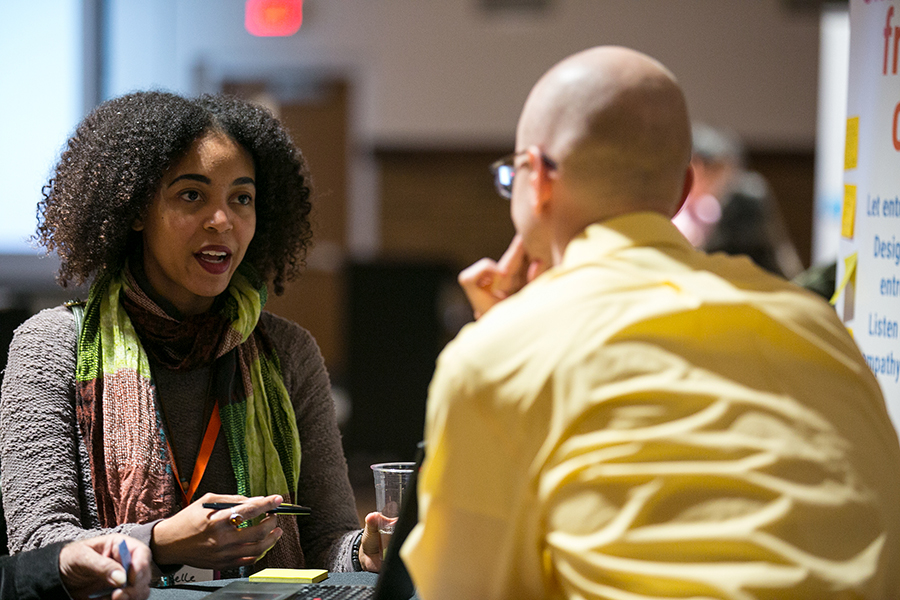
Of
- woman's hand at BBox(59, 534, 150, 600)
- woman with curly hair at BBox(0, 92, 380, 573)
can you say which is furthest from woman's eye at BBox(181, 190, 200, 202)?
woman's hand at BBox(59, 534, 150, 600)

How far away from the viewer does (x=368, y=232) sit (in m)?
8.34

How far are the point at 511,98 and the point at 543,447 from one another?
7326mm

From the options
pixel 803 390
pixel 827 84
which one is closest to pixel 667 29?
pixel 827 84

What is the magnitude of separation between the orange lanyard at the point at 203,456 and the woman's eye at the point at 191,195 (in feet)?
1.31

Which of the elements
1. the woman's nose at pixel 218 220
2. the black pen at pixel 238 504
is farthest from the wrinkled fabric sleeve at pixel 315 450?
the black pen at pixel 238 504

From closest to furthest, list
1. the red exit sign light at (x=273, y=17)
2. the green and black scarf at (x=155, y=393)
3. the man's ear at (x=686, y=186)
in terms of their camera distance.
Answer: the man's ear at (x=686, y=186), the green and black scarf at (x=155, y=393), the red exit sign light at (x=273, y=17)

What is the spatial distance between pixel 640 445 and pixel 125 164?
1264mm

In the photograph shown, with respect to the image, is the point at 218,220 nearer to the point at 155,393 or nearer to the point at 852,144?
the point at 155,393

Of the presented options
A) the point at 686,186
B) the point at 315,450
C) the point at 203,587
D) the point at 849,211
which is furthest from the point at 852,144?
the point at 203,587

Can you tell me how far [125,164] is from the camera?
1.87 metres

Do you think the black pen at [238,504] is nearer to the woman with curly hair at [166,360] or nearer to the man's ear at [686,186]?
the woman with curly hair at [166,360]

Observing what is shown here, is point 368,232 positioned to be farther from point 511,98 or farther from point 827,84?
point 827,84

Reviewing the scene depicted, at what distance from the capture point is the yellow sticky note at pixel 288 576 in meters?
1.52

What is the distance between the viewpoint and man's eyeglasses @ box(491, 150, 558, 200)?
112 centimetres
